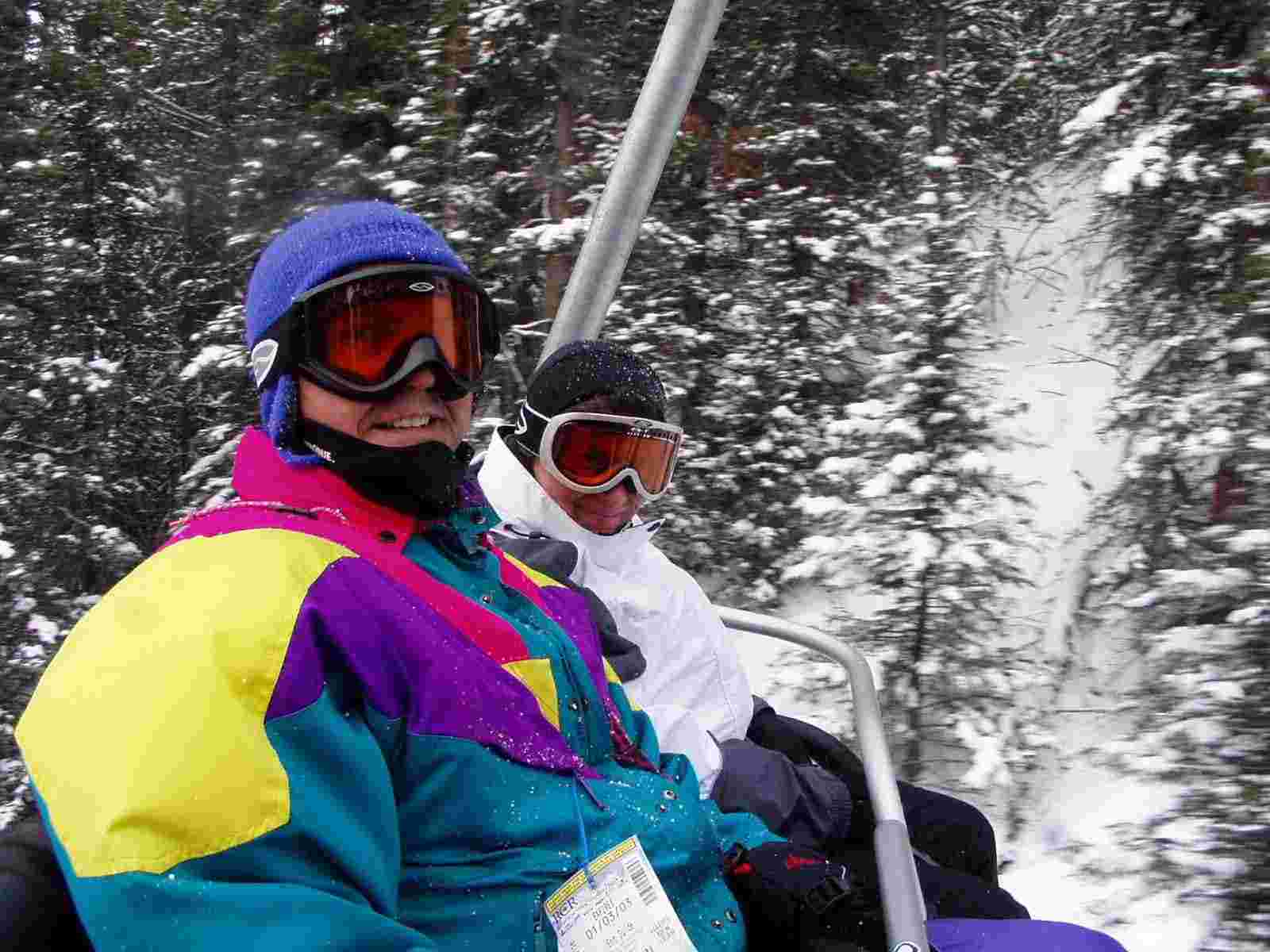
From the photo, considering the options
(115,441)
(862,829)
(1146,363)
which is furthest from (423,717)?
(115,441)

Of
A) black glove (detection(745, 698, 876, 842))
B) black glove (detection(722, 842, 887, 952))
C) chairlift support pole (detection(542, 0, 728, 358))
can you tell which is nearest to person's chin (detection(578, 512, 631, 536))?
black glove (detection(745, 698, 876, 842))

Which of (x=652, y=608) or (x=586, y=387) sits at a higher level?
(x=586, y=387)

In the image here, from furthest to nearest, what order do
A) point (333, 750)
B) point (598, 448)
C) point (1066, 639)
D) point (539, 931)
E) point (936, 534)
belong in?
point (1066, 639), point (936, 534), point (598, 448), point (539, 931), point (333, 750)

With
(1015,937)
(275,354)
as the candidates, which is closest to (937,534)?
(1015,937)

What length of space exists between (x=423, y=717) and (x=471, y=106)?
7356mm

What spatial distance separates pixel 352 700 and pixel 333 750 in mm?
97

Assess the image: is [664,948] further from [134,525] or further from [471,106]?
[134,525]

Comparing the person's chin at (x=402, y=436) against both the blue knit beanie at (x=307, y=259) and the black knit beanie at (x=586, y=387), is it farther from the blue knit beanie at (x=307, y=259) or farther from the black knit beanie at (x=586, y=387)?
the black knit beanie at (x=586, y=387)

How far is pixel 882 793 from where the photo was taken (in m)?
2.19

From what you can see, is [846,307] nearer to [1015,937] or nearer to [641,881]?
[1015,937]

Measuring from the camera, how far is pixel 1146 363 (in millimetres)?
6035

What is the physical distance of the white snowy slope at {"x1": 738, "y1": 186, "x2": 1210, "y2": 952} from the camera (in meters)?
3.34

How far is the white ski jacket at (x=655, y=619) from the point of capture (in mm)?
2490

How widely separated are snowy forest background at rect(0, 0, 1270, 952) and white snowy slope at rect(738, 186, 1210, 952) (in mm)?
27
